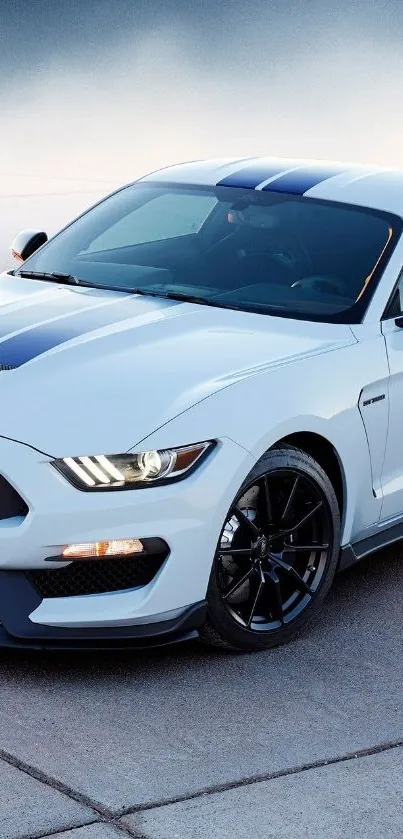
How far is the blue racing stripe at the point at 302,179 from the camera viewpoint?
6.40m

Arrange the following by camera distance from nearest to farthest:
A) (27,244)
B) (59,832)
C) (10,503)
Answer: (59,832) < (10,503) < (27,244)

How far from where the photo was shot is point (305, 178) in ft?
21.3

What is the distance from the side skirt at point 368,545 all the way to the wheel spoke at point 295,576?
10.2 inches

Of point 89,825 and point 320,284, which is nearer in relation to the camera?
point 89,825

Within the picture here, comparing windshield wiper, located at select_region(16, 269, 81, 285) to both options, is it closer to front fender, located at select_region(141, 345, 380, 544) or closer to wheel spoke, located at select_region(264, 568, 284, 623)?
front fender, located at select_region(141, 345, 380, 544)

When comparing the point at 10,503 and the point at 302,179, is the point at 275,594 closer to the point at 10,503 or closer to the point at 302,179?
the point at 10,503

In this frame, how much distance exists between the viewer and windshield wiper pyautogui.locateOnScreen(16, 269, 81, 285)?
20.1 ft

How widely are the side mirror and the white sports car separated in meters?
0.33

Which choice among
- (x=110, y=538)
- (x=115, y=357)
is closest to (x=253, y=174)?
(x=115, y=357)

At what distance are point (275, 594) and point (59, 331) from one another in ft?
3.81

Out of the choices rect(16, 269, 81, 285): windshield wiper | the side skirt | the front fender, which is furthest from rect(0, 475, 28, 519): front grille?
rect(16, 269, 81, 285): windshield wiper

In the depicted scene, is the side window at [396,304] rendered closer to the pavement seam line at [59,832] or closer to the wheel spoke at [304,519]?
the wheel spoke at [304,519]

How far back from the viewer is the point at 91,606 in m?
4.69

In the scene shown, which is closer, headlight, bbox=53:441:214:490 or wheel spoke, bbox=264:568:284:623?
headlight, bbox=53:441:214:490
